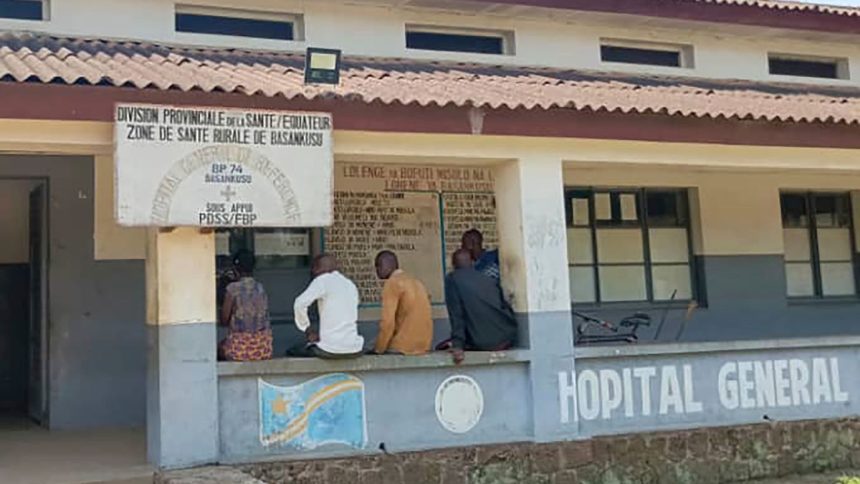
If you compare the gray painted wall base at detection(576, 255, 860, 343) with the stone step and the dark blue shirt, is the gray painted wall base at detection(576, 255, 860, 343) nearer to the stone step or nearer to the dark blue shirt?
the dark blue shirt

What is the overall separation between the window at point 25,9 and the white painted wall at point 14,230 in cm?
204

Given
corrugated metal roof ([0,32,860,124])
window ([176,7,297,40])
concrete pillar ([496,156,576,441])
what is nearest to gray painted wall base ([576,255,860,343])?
corrugated metal roof ([0,32,860,124])

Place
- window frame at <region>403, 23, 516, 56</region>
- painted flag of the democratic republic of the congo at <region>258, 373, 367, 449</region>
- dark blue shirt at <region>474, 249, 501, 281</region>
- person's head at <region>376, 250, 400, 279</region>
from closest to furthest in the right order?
painted flag of the democratic republic of the congo at <region>258, 373, 367, 449</region>
person's head at <region>376, 250, 400, 279</region>
dark blue shirt at <region>474, 249, 501, 281</region>
window frame at <region>403, 23, 516, 56</region>

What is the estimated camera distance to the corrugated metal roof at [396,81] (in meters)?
6.74

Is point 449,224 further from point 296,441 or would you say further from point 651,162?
point 296,441

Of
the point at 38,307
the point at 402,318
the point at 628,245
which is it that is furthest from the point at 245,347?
the point at 628,245

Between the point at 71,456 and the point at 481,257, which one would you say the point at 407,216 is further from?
the point at 71,456

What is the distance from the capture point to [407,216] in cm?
1016

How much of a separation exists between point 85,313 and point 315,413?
325 centimetres

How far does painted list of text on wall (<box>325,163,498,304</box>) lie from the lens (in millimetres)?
9828

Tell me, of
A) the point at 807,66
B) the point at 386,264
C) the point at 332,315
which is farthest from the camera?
the point at 807,66

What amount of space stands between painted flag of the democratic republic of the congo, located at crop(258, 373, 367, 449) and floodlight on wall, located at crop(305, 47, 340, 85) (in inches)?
89.9

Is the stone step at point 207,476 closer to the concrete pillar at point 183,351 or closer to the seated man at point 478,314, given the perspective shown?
the concrete pillar at point 183,351

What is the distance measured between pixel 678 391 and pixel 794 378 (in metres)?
1.34
